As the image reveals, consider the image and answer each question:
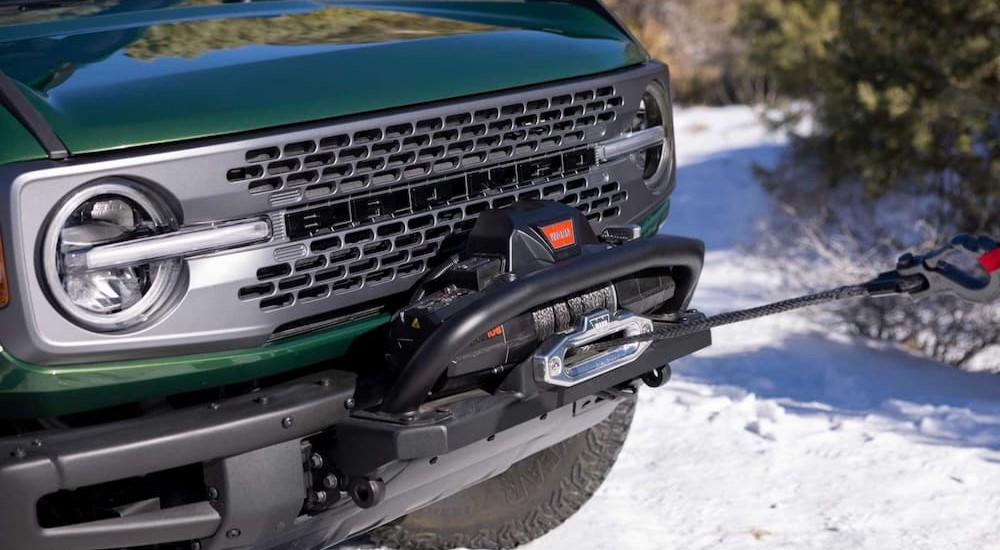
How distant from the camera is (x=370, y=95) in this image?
2773 mm

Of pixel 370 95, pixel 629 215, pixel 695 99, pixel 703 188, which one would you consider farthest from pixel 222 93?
pixel 695 99

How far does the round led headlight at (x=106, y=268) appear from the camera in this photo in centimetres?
238

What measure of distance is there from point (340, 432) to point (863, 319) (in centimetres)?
586

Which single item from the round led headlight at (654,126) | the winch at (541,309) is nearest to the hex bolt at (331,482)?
the winch at (541,309)

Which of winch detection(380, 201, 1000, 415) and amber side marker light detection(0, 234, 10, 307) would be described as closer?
amber side marker light detection(0, 234, 10, 307)

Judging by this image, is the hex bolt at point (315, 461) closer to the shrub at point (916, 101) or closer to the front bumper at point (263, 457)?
the front bumper at point (263, 457)

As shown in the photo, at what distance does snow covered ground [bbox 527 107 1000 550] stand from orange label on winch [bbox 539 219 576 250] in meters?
1.43

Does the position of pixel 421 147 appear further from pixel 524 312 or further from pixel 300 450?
pixel 300 450

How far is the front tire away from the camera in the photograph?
12.6 ft

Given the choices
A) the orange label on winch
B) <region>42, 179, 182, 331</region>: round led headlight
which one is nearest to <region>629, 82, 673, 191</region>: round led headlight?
the orange label on winch

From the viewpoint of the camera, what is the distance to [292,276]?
8.69 feet

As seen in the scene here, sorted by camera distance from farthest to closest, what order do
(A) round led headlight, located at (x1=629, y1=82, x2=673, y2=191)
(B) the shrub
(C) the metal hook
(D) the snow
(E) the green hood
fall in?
(B) the shrub, (D) the snow, (A) round led headlight, located at (x1=629, y1=82, x2=673, y2=191), (C) the metal hook, (E) the green hood

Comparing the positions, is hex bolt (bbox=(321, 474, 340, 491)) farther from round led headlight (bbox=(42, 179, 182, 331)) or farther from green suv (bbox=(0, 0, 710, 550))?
round led headlight (bbox=(42, 179, 182, 331))

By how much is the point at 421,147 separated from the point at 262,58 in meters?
0.41
